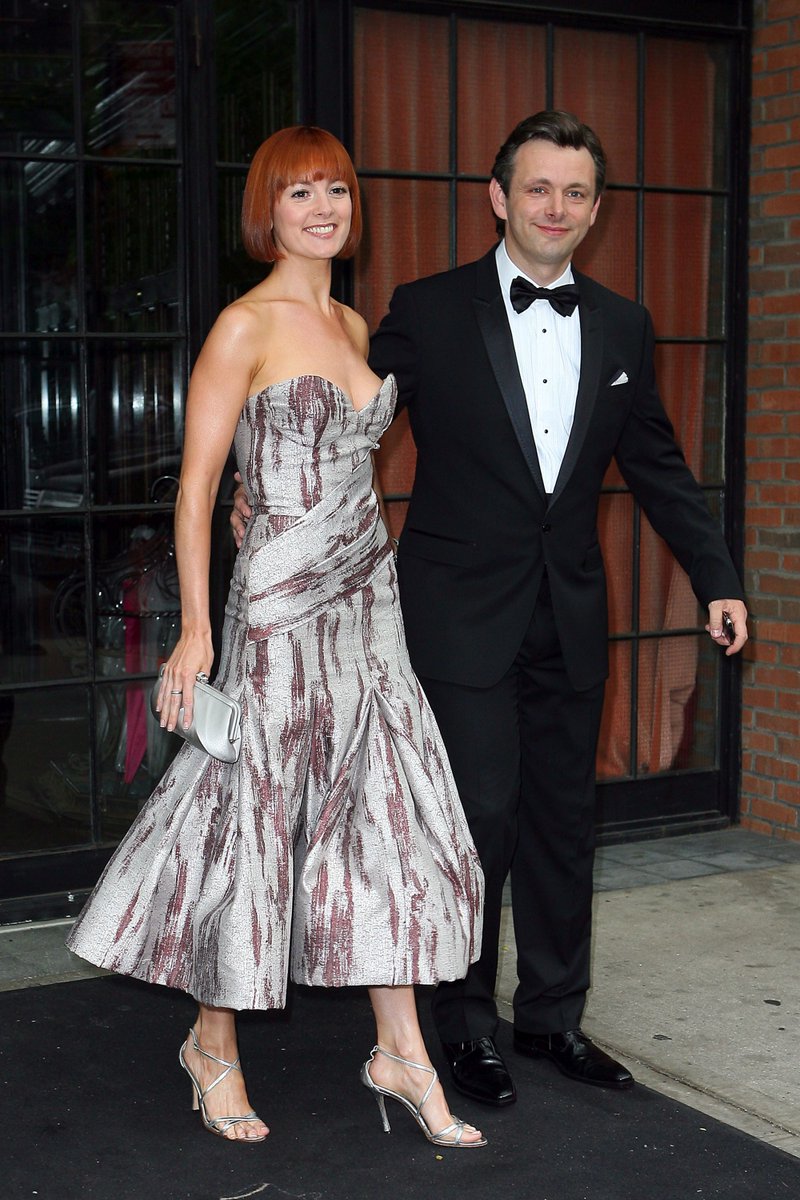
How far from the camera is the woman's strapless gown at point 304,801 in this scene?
321 cm

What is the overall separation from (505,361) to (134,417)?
185cm

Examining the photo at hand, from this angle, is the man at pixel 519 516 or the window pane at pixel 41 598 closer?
the man at pixel 519 516

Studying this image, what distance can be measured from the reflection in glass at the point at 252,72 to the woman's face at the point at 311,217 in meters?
1.85

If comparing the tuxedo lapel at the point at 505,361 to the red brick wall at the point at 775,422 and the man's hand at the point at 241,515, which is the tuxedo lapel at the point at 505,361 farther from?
the red brick wall at the point at 775,422

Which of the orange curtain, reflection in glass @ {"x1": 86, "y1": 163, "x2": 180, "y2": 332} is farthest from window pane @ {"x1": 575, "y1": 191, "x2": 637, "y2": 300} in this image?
reflection in glass @ {"x1": 86, "y1": 163, "x2": 180, "y2": 332}

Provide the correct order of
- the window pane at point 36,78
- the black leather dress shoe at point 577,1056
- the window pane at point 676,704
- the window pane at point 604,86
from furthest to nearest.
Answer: the window pane at point 676,704 → the window pane at point 604,86 → the window pane at point 36,78 → the black leather dress shoe at point 577,1056

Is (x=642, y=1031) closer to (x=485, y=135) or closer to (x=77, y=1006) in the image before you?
(x=77, y=1006)

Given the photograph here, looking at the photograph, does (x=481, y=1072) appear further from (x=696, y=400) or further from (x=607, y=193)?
(x=607, y=193)

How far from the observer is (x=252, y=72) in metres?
5.09

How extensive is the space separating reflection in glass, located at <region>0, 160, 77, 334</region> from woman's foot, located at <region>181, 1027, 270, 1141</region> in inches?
93.6

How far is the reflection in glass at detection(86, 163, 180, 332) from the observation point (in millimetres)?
4902

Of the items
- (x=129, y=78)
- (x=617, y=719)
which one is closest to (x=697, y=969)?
(x=617, y=719)

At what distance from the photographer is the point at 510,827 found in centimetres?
366

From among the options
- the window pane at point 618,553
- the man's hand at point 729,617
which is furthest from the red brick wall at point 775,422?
the man's hand at point 729,617
